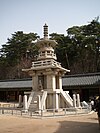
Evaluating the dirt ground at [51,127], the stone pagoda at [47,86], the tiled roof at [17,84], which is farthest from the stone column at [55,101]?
the tiled roof at [17,84]

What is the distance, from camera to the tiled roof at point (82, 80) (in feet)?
103

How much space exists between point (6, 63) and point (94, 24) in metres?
27.7

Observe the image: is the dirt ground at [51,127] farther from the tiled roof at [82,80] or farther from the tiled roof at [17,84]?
the tiled roof at [17,84]

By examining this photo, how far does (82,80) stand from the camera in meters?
33.2

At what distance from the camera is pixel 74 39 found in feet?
161

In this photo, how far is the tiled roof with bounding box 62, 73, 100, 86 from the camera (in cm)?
3127

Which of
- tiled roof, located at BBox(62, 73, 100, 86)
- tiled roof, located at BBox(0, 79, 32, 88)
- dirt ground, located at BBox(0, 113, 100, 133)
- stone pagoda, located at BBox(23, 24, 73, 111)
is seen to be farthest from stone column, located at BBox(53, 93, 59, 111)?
tiled roof, located at BBox(0, 79, 32, 88)

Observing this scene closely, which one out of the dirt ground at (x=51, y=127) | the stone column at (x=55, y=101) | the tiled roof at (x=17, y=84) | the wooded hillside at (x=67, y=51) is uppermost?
the wooded hillside at (x=67, y=51)

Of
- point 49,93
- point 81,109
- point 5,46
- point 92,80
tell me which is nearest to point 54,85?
point 49,93

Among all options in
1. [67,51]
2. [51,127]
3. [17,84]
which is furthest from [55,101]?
[67,51]

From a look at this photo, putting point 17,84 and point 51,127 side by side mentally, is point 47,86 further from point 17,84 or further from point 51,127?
point 17,84

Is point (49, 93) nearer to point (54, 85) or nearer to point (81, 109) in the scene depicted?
point (54, 85)

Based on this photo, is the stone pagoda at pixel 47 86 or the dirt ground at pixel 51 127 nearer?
the dirt ground at pixel 51 127

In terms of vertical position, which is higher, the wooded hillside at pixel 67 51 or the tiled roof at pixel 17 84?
the wooded hillside at pixel 67 51
